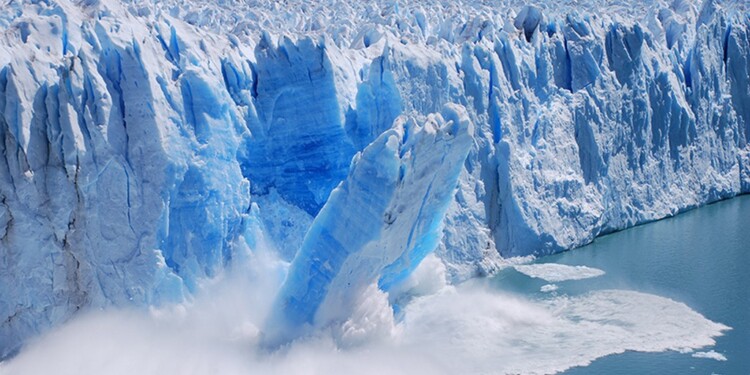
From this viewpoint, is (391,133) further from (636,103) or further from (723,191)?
(723,191)

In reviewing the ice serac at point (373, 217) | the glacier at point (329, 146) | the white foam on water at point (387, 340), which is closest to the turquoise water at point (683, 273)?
the white foam on water at point (387, 340)

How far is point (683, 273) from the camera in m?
11.9

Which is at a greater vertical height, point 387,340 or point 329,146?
point 329,146

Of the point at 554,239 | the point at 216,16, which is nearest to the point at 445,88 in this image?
the point at 554,239

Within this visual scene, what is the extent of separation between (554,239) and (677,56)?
17.1ft

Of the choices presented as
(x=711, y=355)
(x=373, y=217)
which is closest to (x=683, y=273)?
(x=711, y=355)

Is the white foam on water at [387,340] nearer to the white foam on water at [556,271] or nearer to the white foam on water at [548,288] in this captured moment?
the white foam on water at [548,288]

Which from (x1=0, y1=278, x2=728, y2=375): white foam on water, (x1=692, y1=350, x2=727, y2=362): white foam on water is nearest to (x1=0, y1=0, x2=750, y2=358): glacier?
(x1=0, y1=278, x2=728, y2=375): white foam on water

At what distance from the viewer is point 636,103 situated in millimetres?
14688

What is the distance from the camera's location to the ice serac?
900 centimetres

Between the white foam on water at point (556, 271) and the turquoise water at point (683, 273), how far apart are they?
0.52 ft

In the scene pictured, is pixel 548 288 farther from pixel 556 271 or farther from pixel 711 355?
pixel 711 355

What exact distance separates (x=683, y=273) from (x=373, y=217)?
216 inches

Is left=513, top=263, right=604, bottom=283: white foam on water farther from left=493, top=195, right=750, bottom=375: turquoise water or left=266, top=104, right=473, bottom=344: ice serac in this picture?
left=266, top=104, right=473, bottom=344: ice serac
